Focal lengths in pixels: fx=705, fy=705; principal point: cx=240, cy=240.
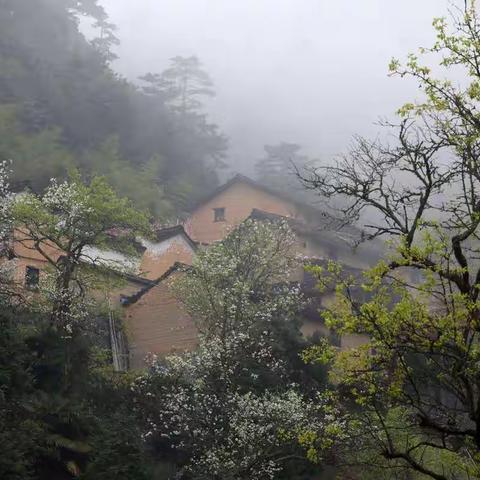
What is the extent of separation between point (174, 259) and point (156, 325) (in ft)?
31.0

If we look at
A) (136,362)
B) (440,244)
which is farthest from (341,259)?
(440,244)

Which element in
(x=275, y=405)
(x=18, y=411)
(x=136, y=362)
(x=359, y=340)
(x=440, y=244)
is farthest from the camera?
(x=359, y=340)

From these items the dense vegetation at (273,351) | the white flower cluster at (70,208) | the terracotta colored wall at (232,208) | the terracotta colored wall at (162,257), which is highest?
the terracotta colored wall at (232,208)

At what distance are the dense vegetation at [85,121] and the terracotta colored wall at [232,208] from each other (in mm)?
2109

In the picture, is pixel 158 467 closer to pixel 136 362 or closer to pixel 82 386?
pixel 82 386

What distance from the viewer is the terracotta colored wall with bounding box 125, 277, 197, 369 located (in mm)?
33031

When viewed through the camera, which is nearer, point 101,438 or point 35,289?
point 101,438

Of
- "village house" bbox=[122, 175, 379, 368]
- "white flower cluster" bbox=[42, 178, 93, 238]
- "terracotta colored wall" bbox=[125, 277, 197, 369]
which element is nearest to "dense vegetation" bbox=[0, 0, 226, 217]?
"village house" bbox=[122, 175, 379, 368]

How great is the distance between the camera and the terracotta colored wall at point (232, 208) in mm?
51344

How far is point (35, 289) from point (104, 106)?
3362 centimetres

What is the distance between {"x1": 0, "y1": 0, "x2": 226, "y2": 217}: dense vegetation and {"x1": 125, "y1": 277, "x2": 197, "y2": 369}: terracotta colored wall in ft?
46.3

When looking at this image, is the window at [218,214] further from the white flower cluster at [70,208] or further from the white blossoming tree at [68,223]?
the white flower cluster at [70,208]

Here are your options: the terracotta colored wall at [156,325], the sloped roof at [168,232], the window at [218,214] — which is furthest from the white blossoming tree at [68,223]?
the window at [218,214]

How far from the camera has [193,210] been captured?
180 feet
